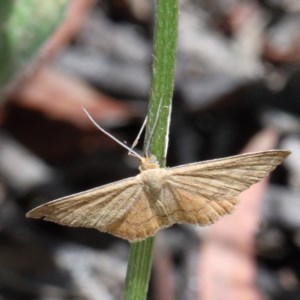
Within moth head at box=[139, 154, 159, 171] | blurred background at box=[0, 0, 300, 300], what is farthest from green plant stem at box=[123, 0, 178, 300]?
blurred background at box=[0, 0, 300, 300]

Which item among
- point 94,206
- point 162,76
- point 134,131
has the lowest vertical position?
point 94,206

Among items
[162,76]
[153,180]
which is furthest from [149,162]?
[162,76]

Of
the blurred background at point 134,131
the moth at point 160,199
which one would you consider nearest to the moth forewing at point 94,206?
the moth at point 160,199

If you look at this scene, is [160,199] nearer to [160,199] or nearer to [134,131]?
[160,199]

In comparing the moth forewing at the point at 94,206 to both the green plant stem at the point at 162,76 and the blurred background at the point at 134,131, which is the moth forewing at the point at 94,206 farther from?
the blurred background at the point at 134,131

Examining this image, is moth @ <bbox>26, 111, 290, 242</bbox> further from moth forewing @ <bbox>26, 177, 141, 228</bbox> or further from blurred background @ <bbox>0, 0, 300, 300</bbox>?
blurred background @ <bbox>0, 0, 300, 300</bbox>

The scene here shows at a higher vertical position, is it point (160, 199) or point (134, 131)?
point (134, 131)

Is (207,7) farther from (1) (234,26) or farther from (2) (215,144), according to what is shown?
(2) (215,144)
